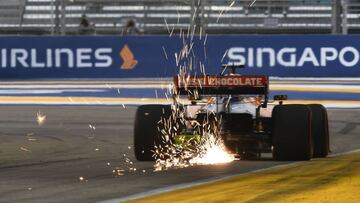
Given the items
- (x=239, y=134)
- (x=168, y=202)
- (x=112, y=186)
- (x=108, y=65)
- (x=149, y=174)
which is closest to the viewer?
(x=168, y=202)

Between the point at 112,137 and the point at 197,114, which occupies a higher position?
the point at 197,114

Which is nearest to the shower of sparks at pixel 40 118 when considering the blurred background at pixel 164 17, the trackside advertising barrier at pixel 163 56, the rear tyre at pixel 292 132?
the rear tyre at pixel 292 132

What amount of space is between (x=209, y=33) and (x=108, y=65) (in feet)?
13.0

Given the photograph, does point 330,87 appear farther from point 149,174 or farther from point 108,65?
point 149,174

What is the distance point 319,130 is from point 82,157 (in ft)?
9.58

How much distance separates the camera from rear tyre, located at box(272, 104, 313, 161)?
36.6 feet

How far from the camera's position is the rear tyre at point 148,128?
1155 cm

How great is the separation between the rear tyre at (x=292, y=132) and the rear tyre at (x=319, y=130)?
1.73 ft

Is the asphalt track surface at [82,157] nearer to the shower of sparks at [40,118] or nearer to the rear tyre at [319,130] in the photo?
the shower of sparks at [40,118]

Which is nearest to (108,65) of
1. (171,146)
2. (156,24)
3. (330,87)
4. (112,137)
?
(156,24)

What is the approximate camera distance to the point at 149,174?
33.2 feet

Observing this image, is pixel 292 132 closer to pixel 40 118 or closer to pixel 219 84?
pixel 219 84

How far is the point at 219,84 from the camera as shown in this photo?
37.9ft

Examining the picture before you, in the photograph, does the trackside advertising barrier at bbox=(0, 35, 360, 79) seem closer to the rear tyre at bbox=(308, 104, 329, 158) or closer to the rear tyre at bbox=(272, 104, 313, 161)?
the rear tyre at bbox=(308, 104, 329, 158)
